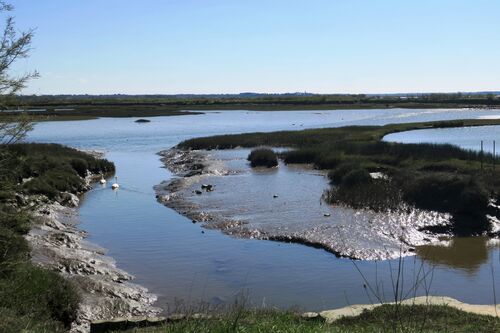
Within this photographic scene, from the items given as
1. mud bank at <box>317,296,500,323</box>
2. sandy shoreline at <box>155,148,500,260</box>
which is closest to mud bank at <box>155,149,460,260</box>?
sandy shoreline at <box>155,148,500,260</box>

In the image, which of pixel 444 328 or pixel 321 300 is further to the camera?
pixel 321 300

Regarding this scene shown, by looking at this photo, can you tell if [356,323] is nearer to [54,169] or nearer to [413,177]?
[413,177]

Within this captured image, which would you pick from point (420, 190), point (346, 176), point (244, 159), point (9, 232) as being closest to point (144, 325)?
point (9, 232)

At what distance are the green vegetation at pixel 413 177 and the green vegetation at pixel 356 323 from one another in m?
11.7

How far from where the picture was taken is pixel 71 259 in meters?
17.6

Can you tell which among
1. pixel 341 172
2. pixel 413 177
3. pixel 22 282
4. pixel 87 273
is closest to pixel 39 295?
pixel 22 282

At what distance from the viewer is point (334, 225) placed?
2275 cm

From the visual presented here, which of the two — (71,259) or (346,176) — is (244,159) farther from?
(71,259)

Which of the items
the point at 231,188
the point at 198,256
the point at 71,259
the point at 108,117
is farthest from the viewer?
the point at 108,117

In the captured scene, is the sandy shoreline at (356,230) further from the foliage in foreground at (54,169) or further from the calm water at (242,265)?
the foliage in foreground at (54,169)

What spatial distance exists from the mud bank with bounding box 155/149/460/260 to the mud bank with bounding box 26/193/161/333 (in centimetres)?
568

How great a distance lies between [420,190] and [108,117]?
3536 inches

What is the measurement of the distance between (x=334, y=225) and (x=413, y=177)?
760 centimetres

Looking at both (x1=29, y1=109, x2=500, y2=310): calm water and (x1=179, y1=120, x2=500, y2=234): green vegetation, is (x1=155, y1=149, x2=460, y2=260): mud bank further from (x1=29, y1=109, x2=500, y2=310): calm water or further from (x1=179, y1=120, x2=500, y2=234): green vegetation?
(x1=179, y1=120, x2=500, y2=234): green vegetation
